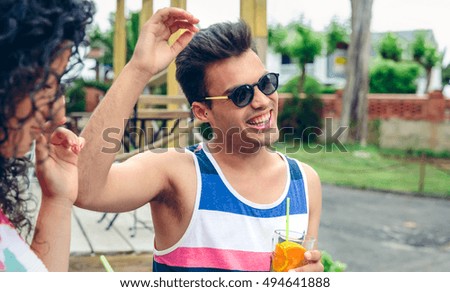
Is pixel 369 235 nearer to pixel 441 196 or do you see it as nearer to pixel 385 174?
pixel 441 196

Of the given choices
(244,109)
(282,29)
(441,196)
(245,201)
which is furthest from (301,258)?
(282,29)

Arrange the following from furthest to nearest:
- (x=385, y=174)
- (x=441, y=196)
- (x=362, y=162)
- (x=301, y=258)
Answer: (x=362, y=162)
(x=385, y=174)
(x=441, y=196)
(x=301, y=258)

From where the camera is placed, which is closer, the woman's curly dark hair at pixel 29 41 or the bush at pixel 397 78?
the woman's curly dark hair at pixel 29 41

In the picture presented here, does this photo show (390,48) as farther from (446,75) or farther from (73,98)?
(73,98)

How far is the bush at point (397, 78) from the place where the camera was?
84.9 ft

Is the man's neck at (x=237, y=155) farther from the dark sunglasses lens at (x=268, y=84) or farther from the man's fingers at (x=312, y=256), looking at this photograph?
the man's fingers at (x=312, y=256)

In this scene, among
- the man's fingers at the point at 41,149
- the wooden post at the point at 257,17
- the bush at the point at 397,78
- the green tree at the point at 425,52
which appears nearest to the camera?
the man's fingers at the point at 41,149

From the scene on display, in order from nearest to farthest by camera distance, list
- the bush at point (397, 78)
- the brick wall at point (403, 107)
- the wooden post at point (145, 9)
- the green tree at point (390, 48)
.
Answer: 1. the wooden post at point (145, 9)
2. the brick wall at point (403, 107)
3. the bush at point (397, 78)
4. the green tree at point (390, 48)

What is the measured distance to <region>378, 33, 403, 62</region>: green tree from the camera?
30.7m

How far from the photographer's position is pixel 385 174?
13531 millimetres

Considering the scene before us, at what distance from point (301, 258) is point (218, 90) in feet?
1.78

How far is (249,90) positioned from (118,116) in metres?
0.42

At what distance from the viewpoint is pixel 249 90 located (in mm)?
1684

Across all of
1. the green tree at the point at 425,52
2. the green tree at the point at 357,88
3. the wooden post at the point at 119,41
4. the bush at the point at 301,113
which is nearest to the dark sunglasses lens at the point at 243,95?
the wooden post at the point at 119,41
